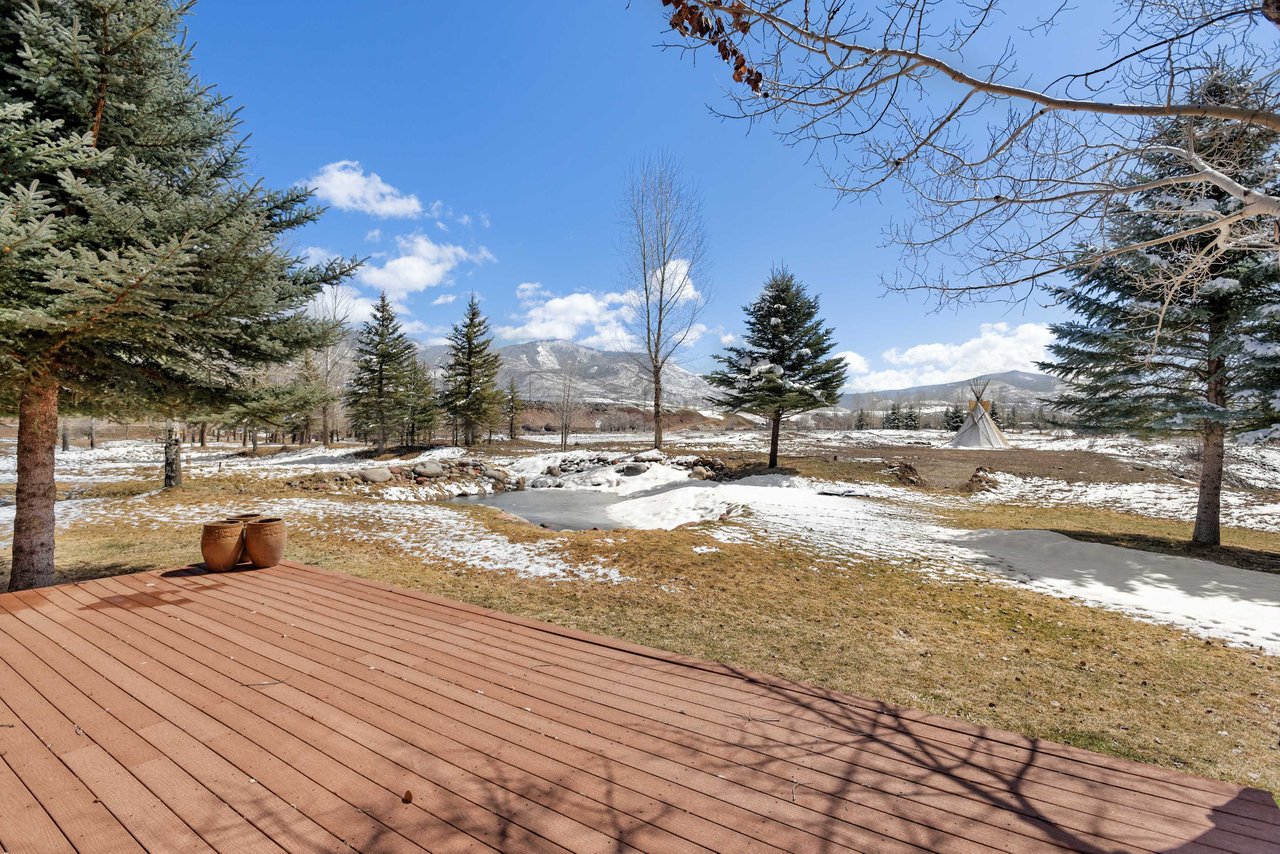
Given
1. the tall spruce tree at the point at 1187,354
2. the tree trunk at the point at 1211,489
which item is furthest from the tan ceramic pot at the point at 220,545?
the tree trunk at the point at 1211,489

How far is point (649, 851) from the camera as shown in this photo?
1916mm

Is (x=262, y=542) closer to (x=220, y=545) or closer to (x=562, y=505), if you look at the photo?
(x=220, y=545)

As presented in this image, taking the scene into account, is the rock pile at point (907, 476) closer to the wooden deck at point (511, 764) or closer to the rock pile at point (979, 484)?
the rock pile at point (979, 484)

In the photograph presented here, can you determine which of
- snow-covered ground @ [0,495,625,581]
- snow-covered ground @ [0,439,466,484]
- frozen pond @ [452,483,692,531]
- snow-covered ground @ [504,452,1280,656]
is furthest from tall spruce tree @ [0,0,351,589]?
snow-covered ground @ [0,439,466,484]

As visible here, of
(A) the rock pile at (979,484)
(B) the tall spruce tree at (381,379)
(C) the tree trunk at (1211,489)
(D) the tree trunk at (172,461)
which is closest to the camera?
(C) the tree trunk at (1211,489)

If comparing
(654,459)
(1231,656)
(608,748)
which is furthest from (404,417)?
(1231,656)

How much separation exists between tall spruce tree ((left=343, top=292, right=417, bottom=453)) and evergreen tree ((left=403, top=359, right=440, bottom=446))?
29cm

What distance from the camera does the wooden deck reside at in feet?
6.58

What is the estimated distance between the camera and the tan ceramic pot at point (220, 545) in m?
5.63

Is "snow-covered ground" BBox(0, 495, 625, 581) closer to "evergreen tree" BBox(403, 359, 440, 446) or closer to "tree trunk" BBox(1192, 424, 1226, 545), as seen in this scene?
"tree trunk" BBox(1192, 424, 1226, 545)

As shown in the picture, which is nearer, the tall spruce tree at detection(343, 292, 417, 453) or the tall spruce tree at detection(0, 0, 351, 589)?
the tall spruce tree at detection(0, 0, 351, 589)

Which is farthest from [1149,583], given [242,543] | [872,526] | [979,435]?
[979,435]

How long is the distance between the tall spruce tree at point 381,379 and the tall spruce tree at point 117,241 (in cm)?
2013

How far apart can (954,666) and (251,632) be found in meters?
5.94
